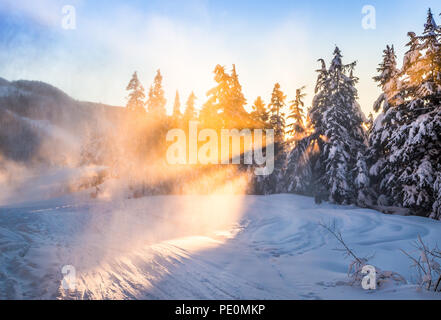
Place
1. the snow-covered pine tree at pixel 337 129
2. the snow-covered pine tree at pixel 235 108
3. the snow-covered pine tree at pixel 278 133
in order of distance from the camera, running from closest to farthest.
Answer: the snow-covered pine tree at pixel 337 129
the snow-covered pine tree at pixel 235 108
the snow-covered pine tree at pixel 278 133

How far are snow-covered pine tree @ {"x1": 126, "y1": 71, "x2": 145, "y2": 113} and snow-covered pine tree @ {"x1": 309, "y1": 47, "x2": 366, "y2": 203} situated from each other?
26685 mm

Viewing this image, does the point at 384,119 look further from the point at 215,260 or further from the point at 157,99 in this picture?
the point at 157,99

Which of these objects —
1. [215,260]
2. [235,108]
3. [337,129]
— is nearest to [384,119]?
[337,129]

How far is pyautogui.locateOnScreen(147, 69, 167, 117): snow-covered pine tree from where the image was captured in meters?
37.6

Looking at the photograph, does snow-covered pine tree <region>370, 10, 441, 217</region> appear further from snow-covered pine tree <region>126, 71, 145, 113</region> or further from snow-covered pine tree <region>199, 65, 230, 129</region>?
snow-covered pine tree <region>126, 71, 145, 113</region>

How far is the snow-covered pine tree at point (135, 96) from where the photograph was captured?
120ft

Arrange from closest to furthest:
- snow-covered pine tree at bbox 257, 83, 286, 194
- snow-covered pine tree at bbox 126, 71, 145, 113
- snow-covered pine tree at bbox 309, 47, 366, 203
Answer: snow-covered pine tree at bbox 309, 47, 366, 203, snow-covered pine tree at bbox 257, 83, 286, 194, snow-covered pine tree at bbox 126, 71, 145, 113

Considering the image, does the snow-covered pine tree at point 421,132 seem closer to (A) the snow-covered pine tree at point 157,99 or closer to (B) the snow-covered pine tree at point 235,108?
(B) the snow-covered pine tree at point 235,108

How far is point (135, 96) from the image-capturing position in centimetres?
3672

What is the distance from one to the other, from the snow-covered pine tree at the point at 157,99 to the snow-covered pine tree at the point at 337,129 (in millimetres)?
24885

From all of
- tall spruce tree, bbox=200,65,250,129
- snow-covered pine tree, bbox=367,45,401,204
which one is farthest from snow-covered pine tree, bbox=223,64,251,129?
snow-covered pine tree, bbox=367,45,401,204

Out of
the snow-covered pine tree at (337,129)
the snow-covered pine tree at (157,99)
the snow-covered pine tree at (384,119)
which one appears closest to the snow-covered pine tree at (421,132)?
the snow-covered pine tree at (384,119)

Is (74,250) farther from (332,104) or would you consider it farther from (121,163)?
(121,163)
